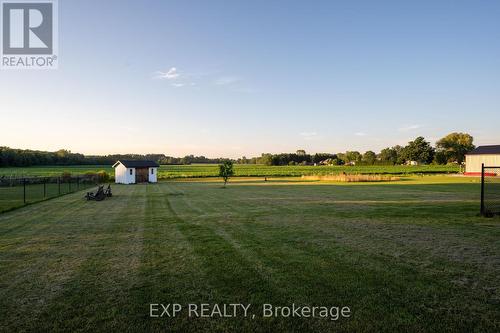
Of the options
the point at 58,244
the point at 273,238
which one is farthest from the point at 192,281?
the point at 58,244

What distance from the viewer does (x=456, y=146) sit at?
112500 mm

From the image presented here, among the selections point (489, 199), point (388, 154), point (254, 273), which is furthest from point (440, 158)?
point (254, 273)

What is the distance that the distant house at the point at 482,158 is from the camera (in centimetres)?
5453

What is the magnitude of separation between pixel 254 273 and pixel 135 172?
4715 centimetres

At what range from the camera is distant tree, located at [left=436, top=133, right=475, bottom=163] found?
112m

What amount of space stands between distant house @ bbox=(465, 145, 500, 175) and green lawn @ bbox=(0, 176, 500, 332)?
176 ft

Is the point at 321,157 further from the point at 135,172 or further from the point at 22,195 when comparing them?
the point at 22,195

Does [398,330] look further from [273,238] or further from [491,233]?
[491,233]

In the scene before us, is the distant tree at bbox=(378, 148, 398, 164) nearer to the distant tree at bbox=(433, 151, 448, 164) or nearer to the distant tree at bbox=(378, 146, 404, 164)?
the distant tree at bbox=(378, 146, 404, 164)

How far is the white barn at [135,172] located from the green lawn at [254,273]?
38.0 m

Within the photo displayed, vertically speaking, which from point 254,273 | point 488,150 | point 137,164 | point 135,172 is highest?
point 488,150

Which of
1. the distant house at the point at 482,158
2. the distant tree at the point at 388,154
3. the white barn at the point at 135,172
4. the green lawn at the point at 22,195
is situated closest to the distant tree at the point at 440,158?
the distant tree at the point at 388,154

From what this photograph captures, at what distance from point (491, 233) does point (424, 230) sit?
1939 mm

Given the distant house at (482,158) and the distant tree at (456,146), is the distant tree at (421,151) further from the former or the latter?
the distant house at (482,158)
